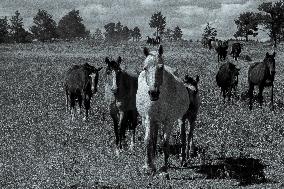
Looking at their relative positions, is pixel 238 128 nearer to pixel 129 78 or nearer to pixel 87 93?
pixel 129 78

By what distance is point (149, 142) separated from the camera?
31.2ft

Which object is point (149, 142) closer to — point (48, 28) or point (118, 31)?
point (48, 28)

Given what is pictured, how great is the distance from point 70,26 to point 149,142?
4986 inches

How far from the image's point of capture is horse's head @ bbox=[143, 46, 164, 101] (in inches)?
333

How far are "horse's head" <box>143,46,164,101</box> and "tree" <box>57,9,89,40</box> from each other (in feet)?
406

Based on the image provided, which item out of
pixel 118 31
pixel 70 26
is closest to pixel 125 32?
pixel 118 31

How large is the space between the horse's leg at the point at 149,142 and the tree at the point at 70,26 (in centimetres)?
12300

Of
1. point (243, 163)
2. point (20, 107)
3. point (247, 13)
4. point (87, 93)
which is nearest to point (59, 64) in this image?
point (20, 107)

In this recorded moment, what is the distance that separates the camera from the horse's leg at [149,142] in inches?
371

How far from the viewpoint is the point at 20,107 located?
19.7 metres

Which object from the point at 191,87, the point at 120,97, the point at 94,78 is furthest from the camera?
the point at 94,78

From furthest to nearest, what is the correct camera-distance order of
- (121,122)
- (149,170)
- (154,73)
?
(121,122)
(149,170)
(154,73)

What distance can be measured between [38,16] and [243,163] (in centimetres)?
10845

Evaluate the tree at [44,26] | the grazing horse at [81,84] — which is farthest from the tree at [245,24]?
the grazing horse at [81,84]
